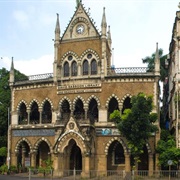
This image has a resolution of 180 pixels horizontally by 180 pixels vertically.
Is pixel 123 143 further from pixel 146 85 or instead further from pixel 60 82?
pixel 60 82

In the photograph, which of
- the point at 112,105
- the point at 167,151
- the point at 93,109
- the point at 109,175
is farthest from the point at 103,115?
the point at 167,151

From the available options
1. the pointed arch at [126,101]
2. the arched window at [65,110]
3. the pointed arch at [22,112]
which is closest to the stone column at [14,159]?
the pointed arch at [22,112]

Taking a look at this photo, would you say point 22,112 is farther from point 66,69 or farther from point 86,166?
point 86,166

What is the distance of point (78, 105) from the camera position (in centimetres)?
4034

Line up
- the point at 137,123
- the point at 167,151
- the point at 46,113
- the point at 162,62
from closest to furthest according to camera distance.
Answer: the point at 137,123 → the point at 167,151 → the point at 46,113 → the point at 162,62

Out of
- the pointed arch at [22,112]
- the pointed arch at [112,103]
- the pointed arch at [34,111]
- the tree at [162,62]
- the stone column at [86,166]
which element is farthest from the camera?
the tree at [162,62]

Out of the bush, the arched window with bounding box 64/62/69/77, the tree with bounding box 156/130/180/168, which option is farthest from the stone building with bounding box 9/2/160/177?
the bush

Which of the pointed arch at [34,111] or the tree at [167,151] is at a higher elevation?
the pointed arch at [34,111]

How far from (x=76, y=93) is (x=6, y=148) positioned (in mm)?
11610

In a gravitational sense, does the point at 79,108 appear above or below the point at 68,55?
below

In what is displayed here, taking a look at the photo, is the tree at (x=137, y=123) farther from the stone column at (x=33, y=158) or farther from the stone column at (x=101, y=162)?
the stone column at (x=33, y=158)

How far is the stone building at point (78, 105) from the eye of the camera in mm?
36281

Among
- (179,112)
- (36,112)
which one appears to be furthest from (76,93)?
(179,112)

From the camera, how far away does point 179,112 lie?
34812mm
